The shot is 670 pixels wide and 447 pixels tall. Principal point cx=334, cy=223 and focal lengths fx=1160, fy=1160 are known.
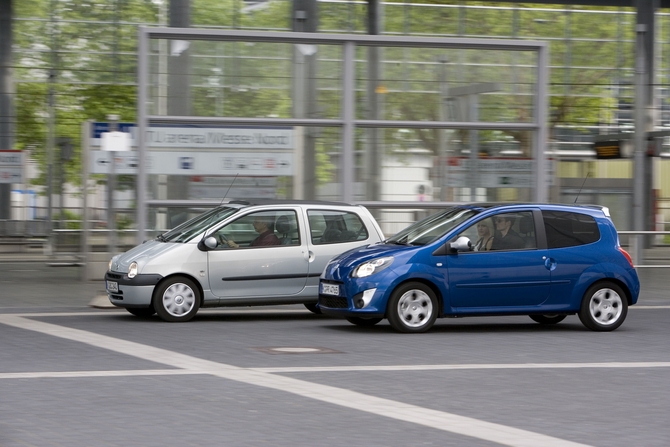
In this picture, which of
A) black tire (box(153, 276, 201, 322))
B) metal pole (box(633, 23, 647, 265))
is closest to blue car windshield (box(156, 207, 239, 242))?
black tire (box(153, 276, 201, 322))

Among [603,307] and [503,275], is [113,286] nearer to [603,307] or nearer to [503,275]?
[503,275]

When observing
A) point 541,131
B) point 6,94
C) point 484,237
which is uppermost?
point 6,94

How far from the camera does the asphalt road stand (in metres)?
6.77

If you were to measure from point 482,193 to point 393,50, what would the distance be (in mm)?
2718

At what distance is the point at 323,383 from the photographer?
876cm

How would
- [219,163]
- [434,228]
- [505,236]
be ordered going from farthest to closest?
1. [219,163]
2. [434,228]
3. [505,236]

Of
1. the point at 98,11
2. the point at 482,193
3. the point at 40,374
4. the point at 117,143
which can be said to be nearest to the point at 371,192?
the point at 482,193

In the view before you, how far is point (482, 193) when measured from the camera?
61.7 feet

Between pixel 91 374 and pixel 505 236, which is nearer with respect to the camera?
pixel 91 374

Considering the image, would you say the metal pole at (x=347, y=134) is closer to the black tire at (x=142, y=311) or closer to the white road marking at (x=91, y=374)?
the black tire at (x=142, y=311)

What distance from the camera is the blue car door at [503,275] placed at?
494 inches

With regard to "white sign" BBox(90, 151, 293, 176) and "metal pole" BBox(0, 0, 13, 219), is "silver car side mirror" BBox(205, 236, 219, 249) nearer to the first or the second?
"white sign" BBox(90, 151, 293, 176)

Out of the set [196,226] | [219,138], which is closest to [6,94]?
[219,138]

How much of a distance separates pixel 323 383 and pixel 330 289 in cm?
401
